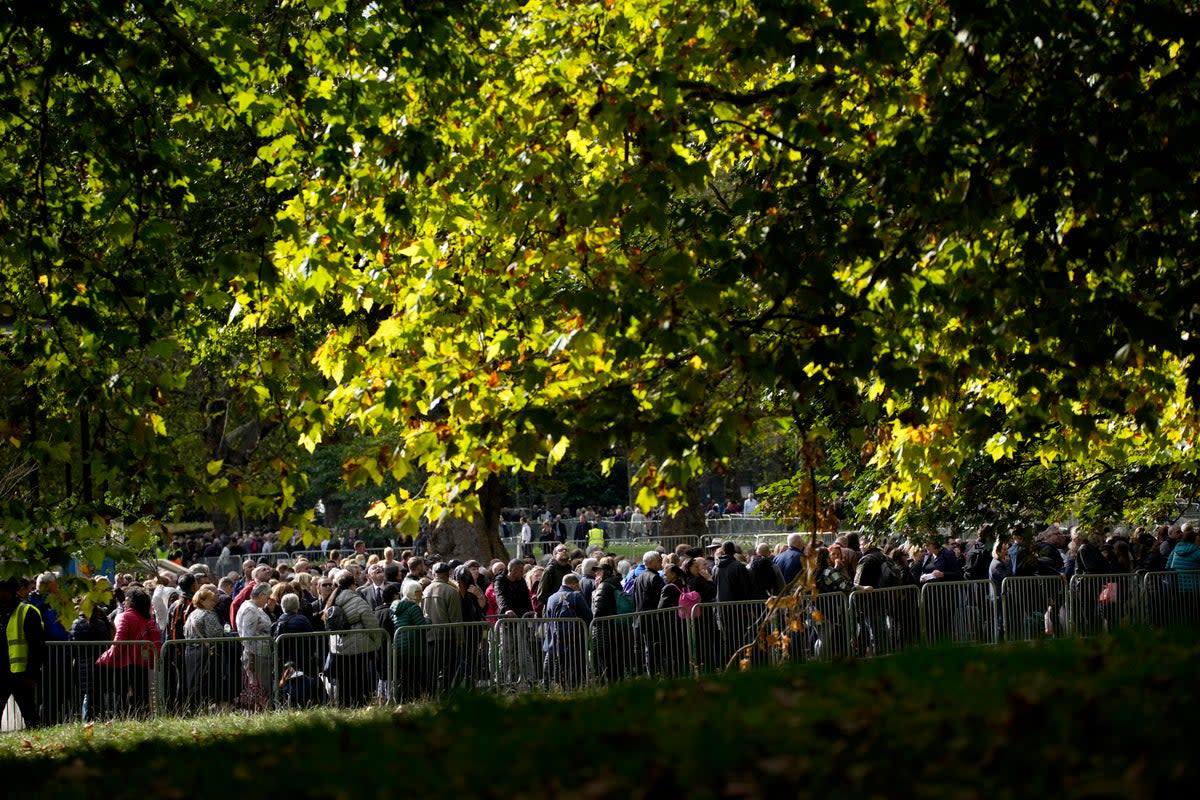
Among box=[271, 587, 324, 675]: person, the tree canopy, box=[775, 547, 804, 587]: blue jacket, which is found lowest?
box=[271, 587, 324, 675]: person

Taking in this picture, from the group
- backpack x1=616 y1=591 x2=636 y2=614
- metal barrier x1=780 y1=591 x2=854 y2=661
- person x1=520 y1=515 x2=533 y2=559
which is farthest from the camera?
person x1=520 y1=515 x2=533 y2=559

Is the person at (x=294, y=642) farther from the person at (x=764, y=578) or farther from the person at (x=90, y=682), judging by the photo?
the person at (x=764, y=578)

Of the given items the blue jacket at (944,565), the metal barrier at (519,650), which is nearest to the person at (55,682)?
the metal barrier at (519,650)

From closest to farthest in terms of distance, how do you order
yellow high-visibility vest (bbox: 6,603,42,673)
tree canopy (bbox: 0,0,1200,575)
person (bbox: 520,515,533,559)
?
tree canopy (bbox: 0,0,1200,575), yellow high-visibility vest (bbox: 6,603,42,673), person (bbox: 520,515,533,559)

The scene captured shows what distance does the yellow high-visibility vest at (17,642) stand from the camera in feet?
45.1

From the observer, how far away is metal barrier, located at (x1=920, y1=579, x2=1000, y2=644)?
1853 centimetres

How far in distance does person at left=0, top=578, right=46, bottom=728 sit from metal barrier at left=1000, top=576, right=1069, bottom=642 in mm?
11828

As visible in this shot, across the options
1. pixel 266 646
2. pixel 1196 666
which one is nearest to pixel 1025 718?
pixel 1196 666

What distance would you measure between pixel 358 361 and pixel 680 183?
2.80 m

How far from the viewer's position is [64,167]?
11898 mm

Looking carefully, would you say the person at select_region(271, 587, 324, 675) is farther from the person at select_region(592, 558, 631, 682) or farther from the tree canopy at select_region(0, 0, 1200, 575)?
the tree canopy at select_region(0, 0, 1200, 575)

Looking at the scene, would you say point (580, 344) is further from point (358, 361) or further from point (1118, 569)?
point (1118, 569)

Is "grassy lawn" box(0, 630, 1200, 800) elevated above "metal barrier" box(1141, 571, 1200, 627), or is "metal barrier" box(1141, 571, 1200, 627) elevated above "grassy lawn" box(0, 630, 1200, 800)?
"grassy lawn" box(0, 630, 1200, 800)

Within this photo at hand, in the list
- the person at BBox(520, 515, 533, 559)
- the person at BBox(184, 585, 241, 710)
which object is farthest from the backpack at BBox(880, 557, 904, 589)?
the person at BBox(520, 515, 533, 559)
